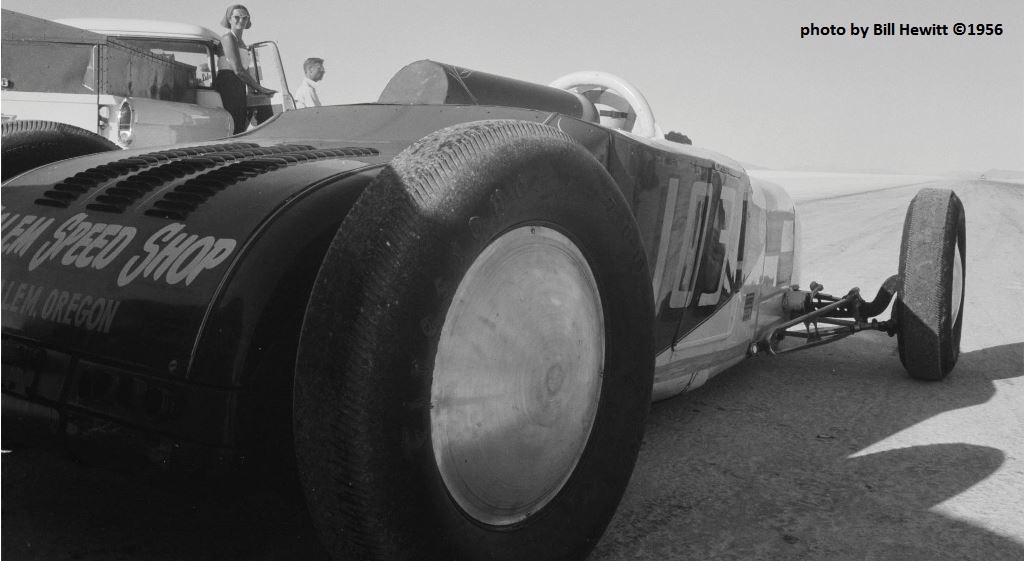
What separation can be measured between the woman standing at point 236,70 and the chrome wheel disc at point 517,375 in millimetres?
6179

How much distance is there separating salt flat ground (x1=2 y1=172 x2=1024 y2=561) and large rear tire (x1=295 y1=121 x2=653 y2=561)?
1.30 ft

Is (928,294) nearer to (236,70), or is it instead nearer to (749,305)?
(749,305)

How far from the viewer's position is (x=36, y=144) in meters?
2.73

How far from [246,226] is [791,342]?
404 cm

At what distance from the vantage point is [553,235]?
5.76 feet

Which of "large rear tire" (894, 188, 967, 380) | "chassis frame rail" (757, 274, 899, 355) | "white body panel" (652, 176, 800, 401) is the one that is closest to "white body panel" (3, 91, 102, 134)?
"white body panel" (652, 176, 800, 401)

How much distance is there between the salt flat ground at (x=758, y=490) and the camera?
A: 205 centimetres

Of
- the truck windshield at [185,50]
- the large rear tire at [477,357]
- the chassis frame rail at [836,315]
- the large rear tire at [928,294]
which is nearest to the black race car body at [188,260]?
the large rear tire at [477,357]

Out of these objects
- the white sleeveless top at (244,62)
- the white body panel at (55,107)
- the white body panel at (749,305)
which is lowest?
the white body panel at (749,305)

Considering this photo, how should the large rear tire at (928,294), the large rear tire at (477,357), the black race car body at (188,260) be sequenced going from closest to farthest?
1. the large rear tire at (477,357)
2. the black race car body at (188,260)
3. the large rear tire at (928,294)

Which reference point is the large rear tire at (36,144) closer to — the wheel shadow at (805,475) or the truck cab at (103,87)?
the wheel shadow at (805,475)

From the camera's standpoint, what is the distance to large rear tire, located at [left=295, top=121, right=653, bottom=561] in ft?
4.48

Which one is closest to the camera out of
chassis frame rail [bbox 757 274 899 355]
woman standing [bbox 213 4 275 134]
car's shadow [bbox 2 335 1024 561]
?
car's shadow [bbox 2 335 1024 561]

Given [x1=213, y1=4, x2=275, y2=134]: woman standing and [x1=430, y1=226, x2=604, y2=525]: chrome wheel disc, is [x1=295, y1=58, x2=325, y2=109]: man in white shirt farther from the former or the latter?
[x1=430, y1=226, x2=604, y2=525]: chrome wheel disc
